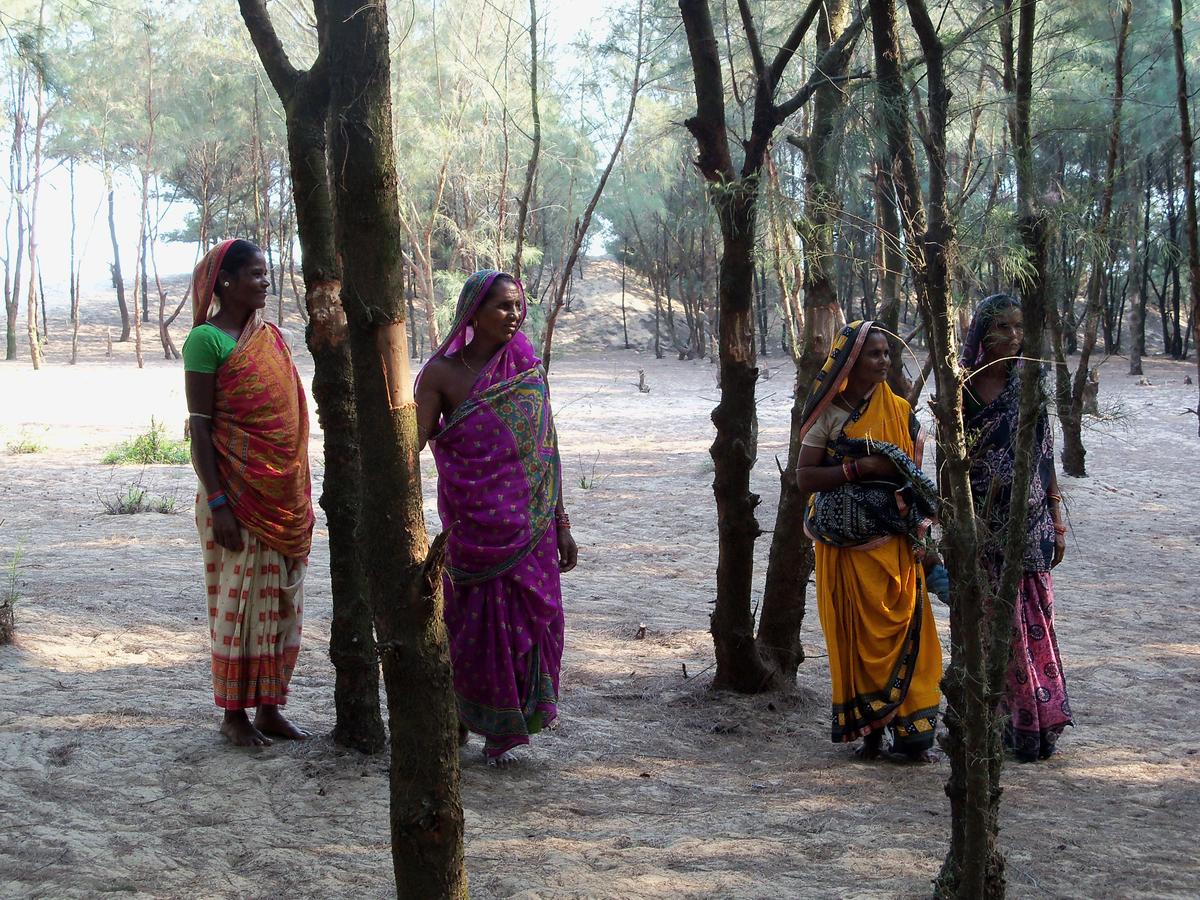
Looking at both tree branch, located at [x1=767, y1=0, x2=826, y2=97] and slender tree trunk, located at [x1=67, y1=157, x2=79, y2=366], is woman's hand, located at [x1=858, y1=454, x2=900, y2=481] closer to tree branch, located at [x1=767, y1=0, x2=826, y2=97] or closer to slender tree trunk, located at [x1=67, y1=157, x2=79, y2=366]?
tree branch, located at [x1=767, y1=0, x2=826, y2=97]

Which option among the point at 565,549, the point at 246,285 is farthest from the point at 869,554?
the point at 246,285

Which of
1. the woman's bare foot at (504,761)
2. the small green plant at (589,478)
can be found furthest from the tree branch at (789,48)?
the small green plant at (589,478)

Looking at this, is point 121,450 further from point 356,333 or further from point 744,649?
point 356,333

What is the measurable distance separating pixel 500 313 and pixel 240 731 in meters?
1.69

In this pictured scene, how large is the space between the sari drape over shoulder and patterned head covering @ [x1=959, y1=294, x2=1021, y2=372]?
2448 millimetres

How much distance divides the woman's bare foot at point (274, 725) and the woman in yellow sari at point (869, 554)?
1.95 meters

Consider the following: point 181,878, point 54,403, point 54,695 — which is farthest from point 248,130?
point 181,878

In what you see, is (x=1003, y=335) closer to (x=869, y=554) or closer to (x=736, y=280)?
(x=869, y=554)

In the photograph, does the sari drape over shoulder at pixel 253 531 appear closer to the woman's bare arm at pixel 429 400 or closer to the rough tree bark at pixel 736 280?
the woman's bare arm at pixel 429 400

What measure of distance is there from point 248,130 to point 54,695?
23.7 metres

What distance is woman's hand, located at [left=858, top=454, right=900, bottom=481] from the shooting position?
392 centimetres

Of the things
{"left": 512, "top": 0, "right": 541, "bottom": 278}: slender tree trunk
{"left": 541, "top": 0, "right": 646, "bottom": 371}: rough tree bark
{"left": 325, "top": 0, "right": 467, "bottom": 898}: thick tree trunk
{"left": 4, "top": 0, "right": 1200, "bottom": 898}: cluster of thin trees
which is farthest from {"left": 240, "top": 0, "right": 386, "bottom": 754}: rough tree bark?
{"left": 512, "top": 0, "right": 541, "bottom": 278}: slender tree trunk

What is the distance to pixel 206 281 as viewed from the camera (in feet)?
12.5

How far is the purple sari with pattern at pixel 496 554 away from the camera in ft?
12.5
